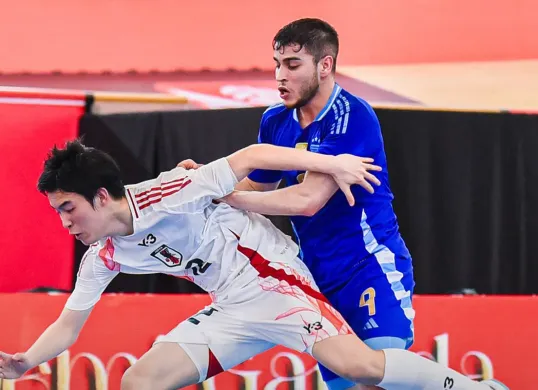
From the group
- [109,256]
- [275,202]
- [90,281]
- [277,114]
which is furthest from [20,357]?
[277,114]

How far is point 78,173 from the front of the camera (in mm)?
2523

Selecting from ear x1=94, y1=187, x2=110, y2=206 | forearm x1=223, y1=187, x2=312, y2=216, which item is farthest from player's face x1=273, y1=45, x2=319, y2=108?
ear x1=94, y1=187, x2=110, y2=206

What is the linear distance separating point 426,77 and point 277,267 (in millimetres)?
4251

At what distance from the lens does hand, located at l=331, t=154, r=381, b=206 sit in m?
2.59

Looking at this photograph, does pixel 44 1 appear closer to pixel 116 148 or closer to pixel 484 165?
pixel 116 148

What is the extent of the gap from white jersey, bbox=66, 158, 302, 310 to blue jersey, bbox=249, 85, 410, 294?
0.12 m

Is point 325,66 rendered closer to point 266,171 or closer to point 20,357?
point 266,171

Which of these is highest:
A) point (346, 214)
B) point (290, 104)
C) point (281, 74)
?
point (281, 74)

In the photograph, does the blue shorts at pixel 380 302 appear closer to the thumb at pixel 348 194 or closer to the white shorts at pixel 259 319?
the white shorts at pixel 259 319

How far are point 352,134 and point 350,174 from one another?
0.18m

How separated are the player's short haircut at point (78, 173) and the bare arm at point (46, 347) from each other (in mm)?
544

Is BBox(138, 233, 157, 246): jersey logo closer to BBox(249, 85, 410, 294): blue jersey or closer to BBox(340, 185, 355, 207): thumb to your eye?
BBox(249, 85, 410, 294): blue jersey

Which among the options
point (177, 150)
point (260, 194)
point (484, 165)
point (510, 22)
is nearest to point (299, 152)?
point (260, 194)

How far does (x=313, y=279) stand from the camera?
111 inches
